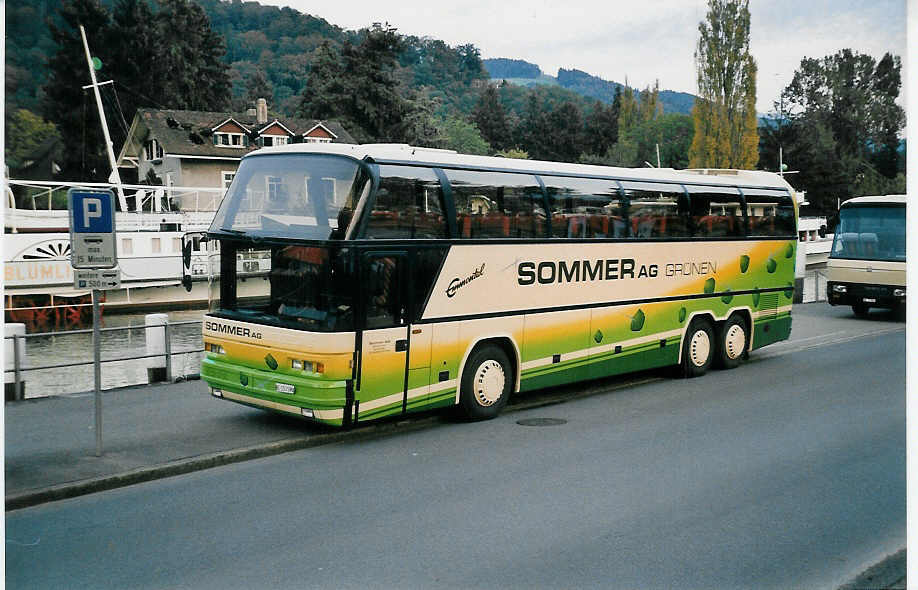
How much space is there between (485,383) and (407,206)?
8.65 feet

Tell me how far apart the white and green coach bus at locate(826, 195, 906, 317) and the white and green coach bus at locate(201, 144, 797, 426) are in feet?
35.4

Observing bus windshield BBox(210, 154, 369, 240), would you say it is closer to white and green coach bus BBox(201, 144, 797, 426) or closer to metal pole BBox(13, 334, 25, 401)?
white and green coach bus BBox(201, 144, 797, 426)

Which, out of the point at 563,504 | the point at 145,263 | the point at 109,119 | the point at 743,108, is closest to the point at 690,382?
the point at 563,504

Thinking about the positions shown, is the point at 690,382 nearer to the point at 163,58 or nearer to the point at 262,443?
the point at 262,443

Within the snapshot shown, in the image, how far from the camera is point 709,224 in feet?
51.1

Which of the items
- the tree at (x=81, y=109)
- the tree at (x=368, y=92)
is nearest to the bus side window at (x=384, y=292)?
the tree at (x=81, y=109)

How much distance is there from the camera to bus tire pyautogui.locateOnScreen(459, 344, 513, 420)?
38.0ft

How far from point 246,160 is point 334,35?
53759 mm

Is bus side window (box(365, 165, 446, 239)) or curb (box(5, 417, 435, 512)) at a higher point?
bus side window (box(365, 165, 446, 239))

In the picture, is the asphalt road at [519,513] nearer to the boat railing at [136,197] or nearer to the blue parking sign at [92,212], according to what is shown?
the blue parking sign at [92,212]

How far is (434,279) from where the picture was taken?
1105 centimetres

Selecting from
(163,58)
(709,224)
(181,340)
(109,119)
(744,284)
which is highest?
(163,58)

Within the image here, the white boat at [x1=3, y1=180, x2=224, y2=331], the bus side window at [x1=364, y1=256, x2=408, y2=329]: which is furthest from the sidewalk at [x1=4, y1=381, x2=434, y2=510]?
the white boat at [x1=3, y1=180, x2=224, y2=331]

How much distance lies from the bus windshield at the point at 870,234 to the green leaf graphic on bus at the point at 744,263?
9.25 m
